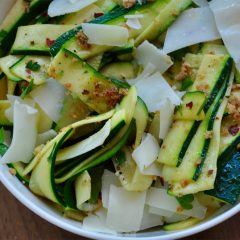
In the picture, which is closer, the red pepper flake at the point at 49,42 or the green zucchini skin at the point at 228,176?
the green zucchini skin at the point at 228,176

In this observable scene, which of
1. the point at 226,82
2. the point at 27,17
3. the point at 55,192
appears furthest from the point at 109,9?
the point at 55,192

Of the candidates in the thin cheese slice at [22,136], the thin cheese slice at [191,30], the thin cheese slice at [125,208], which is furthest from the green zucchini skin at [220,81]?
the thin cheese slice at [22,136]

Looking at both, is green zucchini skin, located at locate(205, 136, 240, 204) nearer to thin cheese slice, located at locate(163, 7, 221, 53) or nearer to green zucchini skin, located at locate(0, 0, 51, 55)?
thin cheese slice, located at locate(163, 7, 221, 53)

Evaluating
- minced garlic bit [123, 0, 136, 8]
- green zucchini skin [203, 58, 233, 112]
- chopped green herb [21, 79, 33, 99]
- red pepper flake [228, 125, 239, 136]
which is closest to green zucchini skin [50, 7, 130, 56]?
minced garlic bit [123, 0, 136, 8]

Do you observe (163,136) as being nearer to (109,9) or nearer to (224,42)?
(224,42)

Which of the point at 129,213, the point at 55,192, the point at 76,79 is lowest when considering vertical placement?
the point at 129,213

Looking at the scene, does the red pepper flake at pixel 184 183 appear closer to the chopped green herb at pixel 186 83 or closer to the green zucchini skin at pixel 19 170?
the chopped green herb at pixel 186 83

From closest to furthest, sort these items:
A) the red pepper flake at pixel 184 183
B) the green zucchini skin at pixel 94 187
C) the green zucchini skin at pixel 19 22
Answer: the red pepper flake at pixel 184 183 < the green zucchini skin at pixel 94 187 < the green zucchini skin at pixel 19 22
